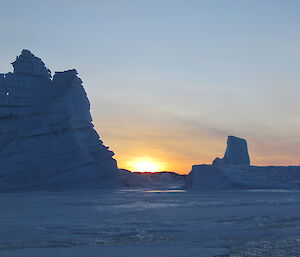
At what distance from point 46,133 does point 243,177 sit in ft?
51.7

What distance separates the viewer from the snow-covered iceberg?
108 feet

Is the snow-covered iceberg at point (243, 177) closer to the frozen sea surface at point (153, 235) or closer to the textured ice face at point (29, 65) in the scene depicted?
the textured ice face at point (29, 65)

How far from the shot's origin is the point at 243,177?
33.4 m

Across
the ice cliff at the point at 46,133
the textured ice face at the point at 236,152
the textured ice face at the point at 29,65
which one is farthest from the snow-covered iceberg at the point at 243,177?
the textured ice face at the point at 29,65

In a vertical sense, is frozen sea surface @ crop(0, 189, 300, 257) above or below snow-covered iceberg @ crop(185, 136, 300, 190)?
below

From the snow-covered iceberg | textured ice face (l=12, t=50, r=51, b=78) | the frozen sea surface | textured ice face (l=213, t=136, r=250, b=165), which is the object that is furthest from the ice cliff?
the frozen sea surface

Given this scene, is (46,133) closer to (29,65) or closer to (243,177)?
(29,65)

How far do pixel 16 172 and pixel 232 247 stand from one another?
2828 cm

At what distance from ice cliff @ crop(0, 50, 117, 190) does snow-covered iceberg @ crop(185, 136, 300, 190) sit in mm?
7236

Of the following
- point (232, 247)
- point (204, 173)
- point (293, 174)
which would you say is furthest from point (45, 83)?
point (232, 247)

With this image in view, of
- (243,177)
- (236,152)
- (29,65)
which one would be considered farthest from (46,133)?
(236,152)

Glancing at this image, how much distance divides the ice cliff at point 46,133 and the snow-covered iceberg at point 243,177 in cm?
724

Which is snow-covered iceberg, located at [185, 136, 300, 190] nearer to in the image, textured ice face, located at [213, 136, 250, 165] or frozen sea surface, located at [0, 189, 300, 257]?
textured ice face, located at [213, 136, 250, 165]

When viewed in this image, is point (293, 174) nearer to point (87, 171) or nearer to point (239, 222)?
point (87, 171)
